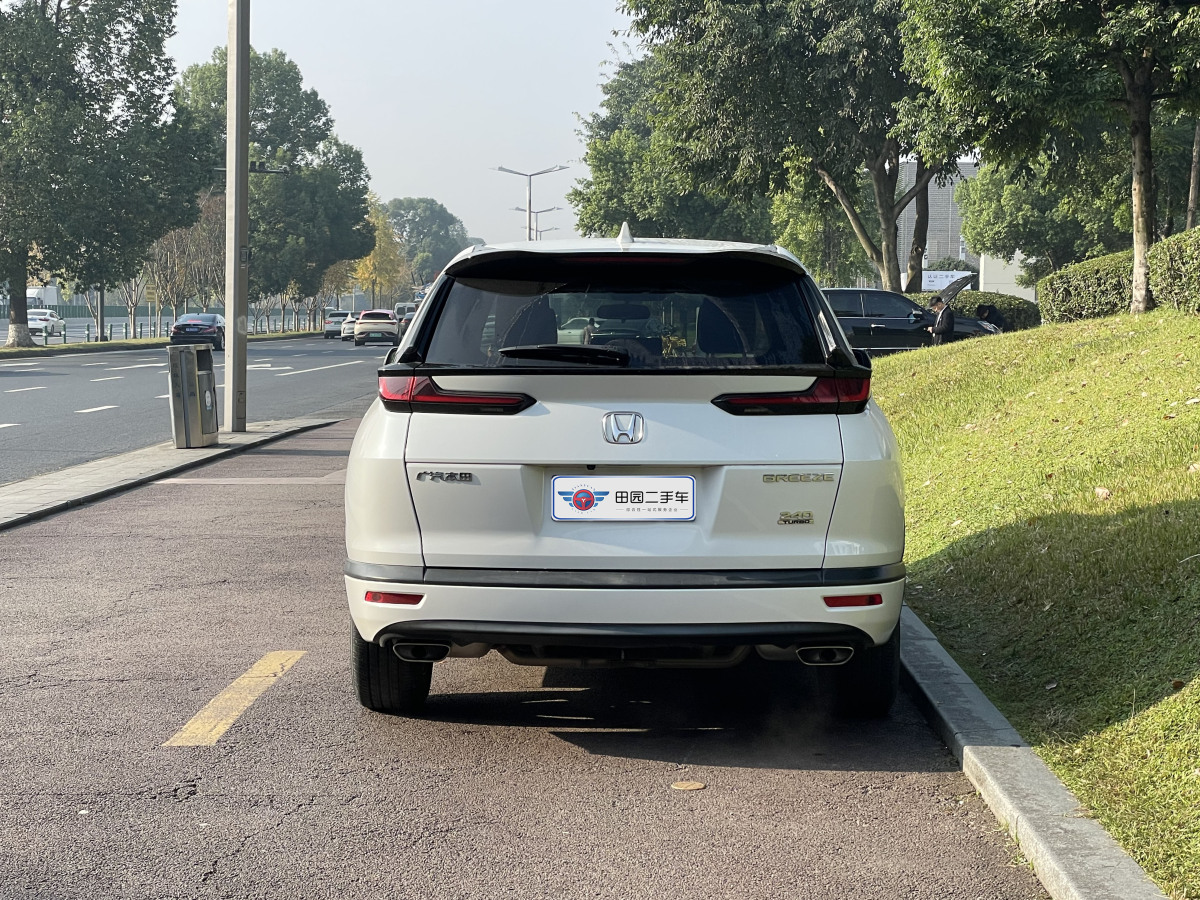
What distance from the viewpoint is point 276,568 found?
8.57m

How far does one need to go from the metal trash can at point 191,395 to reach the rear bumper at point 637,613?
1127 cm

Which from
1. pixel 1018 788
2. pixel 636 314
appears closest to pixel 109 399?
pixel 636 314

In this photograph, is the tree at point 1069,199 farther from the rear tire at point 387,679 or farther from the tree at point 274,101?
the tree at point 274,101

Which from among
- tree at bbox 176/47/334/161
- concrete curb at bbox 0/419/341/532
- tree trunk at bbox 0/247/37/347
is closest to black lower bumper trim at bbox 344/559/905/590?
concrete curb at bbox 0/419/341/532

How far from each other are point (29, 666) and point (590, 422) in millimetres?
3179

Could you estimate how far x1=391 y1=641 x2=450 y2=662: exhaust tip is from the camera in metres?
4.82

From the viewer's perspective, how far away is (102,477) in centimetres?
1309

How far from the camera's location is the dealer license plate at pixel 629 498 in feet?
14.9

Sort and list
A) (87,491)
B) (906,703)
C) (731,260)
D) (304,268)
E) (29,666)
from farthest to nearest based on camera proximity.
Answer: (304,268) → (87,491) → (29,666) → (906,703) → (731,260)

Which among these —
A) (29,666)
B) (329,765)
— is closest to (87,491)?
(29,666)

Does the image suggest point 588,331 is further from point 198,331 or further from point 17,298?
point 17,298

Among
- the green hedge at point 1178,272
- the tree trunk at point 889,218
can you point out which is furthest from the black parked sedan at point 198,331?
the green hedge at point 1178,272

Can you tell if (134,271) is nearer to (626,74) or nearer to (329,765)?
(626,74)

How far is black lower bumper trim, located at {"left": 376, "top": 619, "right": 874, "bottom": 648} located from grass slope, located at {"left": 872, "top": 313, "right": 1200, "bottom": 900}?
869 millimetres
